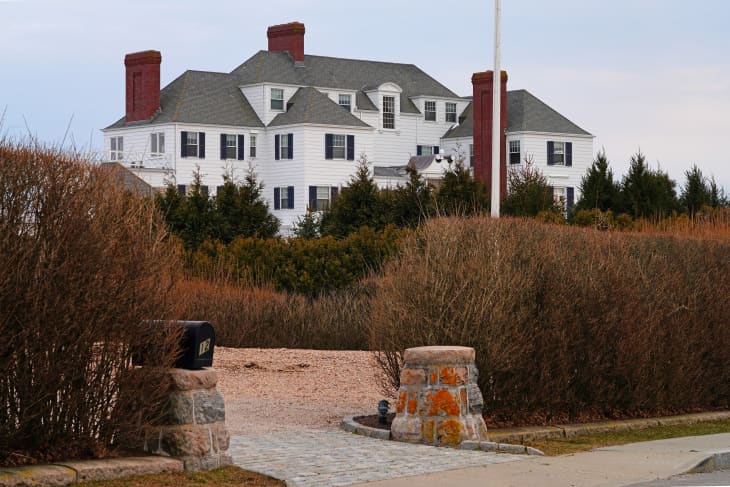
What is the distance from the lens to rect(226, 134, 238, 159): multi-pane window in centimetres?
5869

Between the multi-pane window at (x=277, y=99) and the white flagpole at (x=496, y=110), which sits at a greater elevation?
the multi-pane window at (x=277, y=99)

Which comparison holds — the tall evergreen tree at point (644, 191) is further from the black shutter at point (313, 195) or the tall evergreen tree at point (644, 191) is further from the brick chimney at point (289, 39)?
the brick chimney at point (289, 39)

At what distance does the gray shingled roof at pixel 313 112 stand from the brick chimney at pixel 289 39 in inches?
125

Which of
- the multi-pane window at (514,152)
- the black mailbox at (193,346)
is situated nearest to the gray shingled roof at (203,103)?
the multi-pane window at (514,152)

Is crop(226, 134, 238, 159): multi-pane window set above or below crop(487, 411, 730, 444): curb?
above

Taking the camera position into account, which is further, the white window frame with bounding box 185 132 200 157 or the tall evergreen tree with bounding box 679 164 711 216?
the white window frame with bounding box 185 132 200 157

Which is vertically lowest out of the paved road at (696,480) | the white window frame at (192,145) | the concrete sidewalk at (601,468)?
the paved road at (696,480)

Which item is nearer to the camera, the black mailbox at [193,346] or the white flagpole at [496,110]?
the black mailbox at [193,346]

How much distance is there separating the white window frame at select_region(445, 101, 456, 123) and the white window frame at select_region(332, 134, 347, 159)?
924 centimetres

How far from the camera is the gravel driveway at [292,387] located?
15.1 metres

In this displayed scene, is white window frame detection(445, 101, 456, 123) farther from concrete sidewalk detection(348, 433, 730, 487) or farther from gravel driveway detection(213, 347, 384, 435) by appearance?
concrete sidewalk detection(348, 433, 730, 487)

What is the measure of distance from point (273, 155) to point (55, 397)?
164ft

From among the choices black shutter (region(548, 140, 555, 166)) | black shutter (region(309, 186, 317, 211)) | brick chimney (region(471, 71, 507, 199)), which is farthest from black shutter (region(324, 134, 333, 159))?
black shutter (region(548, 140, 555, 166))

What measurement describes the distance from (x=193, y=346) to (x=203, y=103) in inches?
1931
